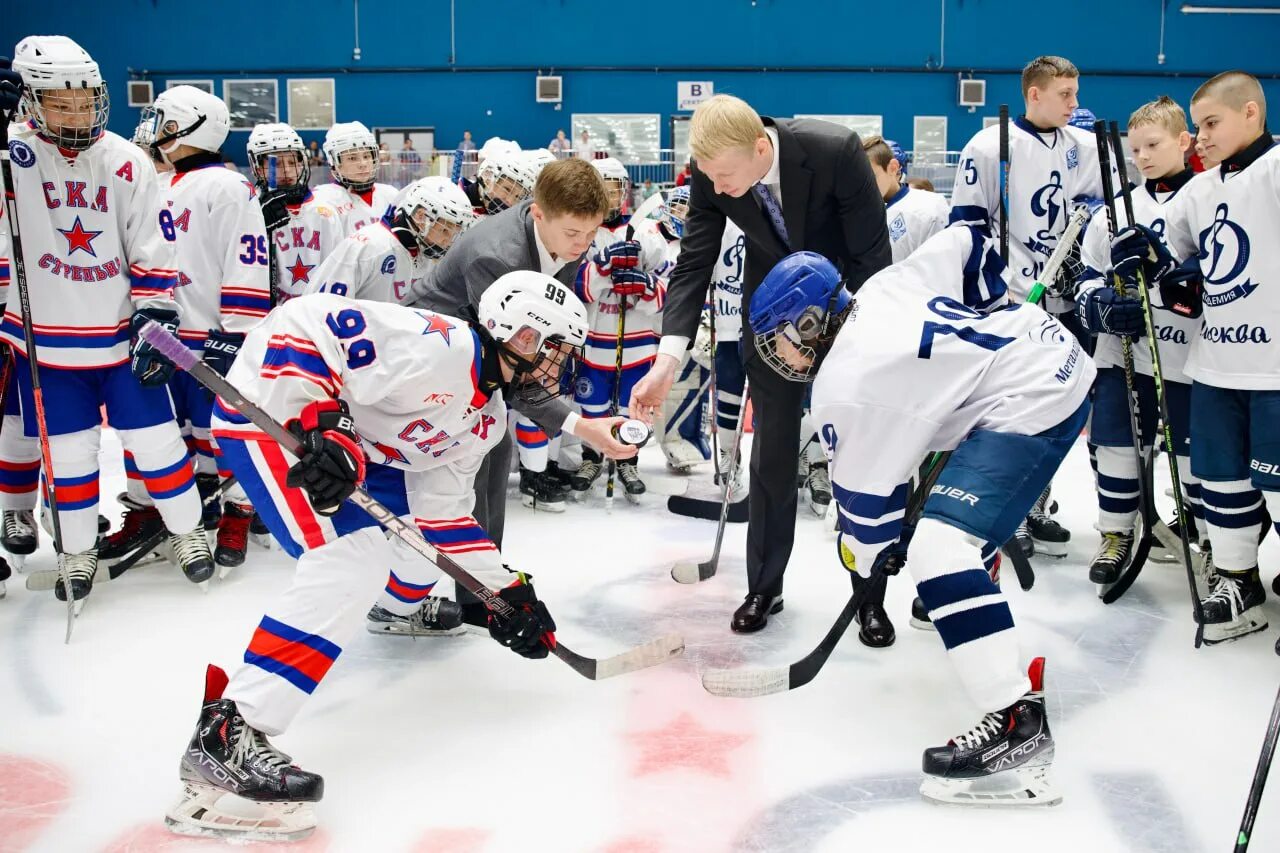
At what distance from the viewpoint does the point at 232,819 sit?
1910 mm

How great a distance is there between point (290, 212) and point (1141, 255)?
112 inches

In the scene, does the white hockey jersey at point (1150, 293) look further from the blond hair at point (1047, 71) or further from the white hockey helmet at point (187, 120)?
the white hockey helmet at point (187, 120)

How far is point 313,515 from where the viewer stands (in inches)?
85.2

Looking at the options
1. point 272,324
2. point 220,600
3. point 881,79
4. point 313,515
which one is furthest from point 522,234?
point 881,79

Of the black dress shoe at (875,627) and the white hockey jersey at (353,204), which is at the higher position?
the white hockey jersey at (353,204)

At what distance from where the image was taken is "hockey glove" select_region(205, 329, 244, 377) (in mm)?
3549

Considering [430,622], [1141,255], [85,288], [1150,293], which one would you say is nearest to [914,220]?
[1150,293]

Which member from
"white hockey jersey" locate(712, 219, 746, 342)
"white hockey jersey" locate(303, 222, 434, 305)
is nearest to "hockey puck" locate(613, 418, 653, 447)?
"white hockey jersey" locate(303, 222, 434, 305)

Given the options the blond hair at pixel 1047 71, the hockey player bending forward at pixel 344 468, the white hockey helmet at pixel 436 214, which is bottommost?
the hockey player bending forward at pixel 344 468

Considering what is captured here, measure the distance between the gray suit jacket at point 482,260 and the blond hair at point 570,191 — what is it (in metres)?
0.13

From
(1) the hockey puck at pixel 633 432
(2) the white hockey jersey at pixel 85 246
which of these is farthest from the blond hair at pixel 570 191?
(2) the white hockey jersey at pixel 85 246

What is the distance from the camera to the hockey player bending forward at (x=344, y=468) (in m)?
1.91

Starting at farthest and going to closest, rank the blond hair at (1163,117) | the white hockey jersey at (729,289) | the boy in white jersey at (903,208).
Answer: the white hockey jersey at (729,289)
the boy in white jersey at (903,208)
the blond hair at (1163,117)

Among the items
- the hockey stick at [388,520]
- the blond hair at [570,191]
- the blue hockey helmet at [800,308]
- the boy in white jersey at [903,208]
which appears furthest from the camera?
the boy in white jersey at [903,208]
